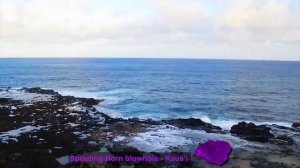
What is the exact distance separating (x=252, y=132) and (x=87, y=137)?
652 inches

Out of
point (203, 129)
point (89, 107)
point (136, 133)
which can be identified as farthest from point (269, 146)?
point (89, 107)

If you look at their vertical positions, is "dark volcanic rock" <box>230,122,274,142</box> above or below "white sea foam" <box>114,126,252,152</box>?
above

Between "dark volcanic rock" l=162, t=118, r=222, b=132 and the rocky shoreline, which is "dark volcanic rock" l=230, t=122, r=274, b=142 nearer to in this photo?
the rocky shoreline

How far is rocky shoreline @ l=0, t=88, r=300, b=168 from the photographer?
968 inches

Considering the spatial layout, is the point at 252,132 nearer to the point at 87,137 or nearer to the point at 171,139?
the point at 171,139

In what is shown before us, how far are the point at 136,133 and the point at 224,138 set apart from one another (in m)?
8.67

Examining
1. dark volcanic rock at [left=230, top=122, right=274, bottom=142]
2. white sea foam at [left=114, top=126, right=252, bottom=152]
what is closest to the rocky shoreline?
dark volcanic rock at [left=230, top=122, right=274, bottom=142]

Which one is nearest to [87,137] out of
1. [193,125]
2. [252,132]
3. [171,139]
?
[171,139]

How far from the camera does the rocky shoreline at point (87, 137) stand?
968 inches

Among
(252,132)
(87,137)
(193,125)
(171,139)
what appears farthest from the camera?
(193,125)

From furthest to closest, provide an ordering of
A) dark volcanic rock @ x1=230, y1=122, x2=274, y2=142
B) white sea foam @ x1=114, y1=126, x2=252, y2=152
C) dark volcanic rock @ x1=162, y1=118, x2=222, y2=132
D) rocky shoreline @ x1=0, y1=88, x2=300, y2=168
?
dark volcanic rock @ x1=162, y1=118, x2=222, y2=132
dark volcanic rock @ x1=230, y1=122, x2=274, y2=142
white sea foam @ x1=114, y1=126, x2=252, y2=152
rocky shoreline @ x1=0, y1=88, x2=300, y2=168

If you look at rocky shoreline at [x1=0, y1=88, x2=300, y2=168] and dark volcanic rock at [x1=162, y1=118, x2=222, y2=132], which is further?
dark volcanic rock at [x1=162, y1=118, x2=222, y2=132]

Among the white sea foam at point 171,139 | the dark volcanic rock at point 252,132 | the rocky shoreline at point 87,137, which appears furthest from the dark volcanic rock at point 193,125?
the dark volcanic rock at point 252,132

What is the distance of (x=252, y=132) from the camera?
3447cm
